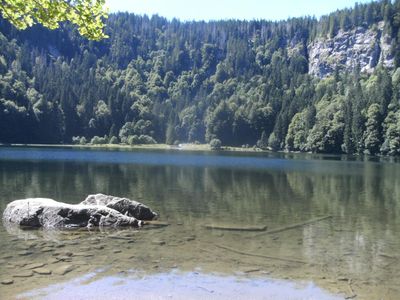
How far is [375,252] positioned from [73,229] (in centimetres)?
1756

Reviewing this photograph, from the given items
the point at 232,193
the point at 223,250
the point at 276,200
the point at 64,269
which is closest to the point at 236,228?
the point at 223,250

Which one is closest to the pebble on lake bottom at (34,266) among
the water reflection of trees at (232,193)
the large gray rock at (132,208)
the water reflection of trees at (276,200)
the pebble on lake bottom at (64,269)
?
the pebble on lake bottom at (64,269)

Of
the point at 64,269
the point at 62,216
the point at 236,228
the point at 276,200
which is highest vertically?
the point at 62,216

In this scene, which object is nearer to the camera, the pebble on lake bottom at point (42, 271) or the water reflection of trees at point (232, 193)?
the pebble on lake bottom at point (42, 271)

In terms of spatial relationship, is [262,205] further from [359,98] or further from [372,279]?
[359,98]

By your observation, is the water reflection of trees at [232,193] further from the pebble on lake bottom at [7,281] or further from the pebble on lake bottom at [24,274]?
the pebble on lake bottom at [7,281]

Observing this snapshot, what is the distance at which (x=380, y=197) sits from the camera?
49.5 meters

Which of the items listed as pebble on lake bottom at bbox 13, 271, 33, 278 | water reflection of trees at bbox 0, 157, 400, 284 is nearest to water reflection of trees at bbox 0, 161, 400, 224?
water reflection of trees at bbox 0, 157, 400, 284

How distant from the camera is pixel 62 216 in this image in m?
29.9

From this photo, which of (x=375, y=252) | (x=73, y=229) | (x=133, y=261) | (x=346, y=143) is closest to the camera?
(x=133, y=261)

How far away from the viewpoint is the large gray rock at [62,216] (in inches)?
1169

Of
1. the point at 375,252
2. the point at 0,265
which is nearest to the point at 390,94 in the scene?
the point at 375,252

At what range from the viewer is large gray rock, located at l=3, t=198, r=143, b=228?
29.7 metres

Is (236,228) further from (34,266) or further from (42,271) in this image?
(42,271)
